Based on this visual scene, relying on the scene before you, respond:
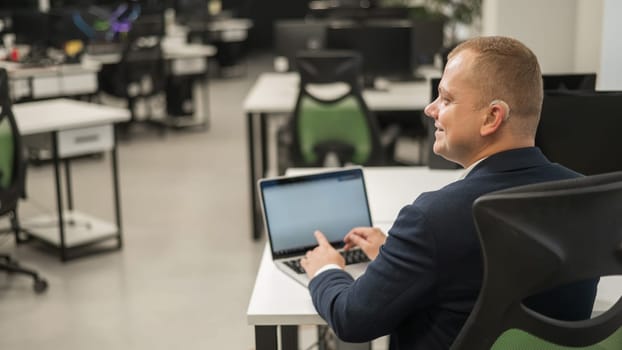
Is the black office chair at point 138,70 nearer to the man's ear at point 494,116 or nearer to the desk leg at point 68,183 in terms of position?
the desk leg at point 68,183

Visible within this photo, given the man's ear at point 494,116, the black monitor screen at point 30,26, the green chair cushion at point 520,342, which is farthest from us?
the black monitor screen at point 30,26

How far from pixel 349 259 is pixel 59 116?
2.92 m

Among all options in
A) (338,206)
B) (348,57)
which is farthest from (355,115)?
(338,206)

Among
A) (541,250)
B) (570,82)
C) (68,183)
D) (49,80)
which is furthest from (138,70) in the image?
(541,250)

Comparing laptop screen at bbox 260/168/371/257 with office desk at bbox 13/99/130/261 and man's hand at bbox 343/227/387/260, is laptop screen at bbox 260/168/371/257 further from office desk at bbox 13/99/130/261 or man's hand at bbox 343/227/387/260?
office desk at bbox 13/99/130/261

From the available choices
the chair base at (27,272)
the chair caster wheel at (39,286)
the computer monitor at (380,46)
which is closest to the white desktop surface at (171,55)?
the computer monitor at (380,46)

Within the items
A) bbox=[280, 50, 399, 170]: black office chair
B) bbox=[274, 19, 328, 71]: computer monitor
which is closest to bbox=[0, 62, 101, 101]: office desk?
bbox=[274, 19, 328, 71]: computer monitor

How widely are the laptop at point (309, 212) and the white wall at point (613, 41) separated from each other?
139 centimetres

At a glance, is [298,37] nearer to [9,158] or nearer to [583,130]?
[9,158]

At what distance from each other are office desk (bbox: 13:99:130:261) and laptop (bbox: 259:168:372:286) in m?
2.49

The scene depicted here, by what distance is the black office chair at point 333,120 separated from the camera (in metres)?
4.51

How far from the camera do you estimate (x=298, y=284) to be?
7.36ft

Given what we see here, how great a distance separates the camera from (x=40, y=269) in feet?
15.4

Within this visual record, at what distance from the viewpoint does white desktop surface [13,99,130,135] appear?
178 inches
